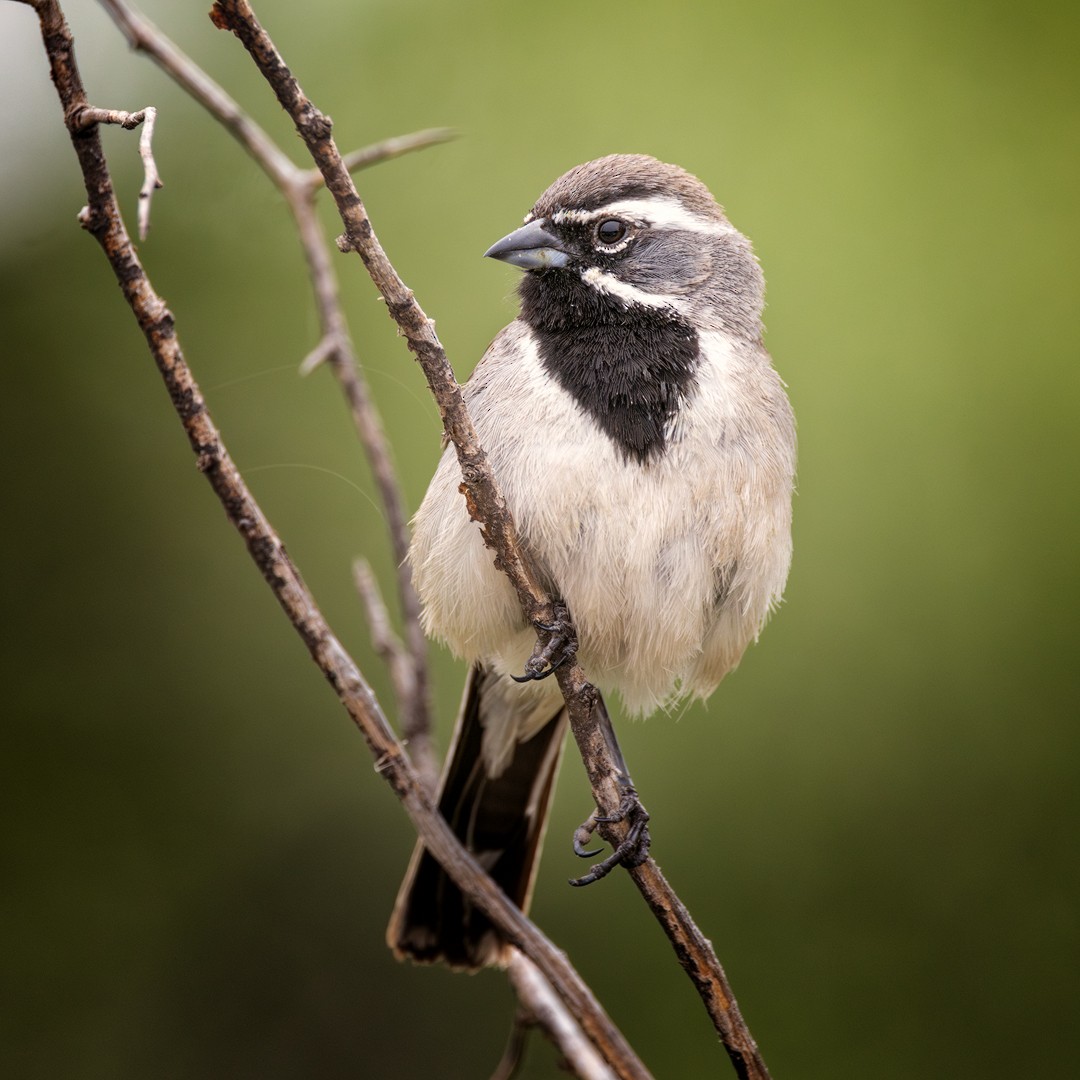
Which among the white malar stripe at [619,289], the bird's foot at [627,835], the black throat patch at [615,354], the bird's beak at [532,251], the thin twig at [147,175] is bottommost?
the bird's foot at [627,835]

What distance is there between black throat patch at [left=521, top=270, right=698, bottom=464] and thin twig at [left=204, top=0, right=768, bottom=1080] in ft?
2.06

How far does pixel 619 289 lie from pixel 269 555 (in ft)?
4.98

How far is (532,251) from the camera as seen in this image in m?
3.43

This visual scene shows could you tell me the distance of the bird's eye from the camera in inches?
139

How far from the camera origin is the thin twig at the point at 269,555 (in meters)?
2.18

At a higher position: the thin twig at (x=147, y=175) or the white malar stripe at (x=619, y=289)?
the thin twig at (x=147, y=175)

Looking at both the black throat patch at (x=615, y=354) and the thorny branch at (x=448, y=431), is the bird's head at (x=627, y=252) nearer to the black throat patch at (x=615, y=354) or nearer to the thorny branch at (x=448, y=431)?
the black throat patch at (x=615, y=354)

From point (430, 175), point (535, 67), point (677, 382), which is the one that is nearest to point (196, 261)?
point (430, 175)

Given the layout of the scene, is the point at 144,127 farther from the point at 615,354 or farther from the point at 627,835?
the point at 627,835

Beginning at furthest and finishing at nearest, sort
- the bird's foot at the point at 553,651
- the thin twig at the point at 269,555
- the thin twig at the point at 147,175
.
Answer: the bird's foot at the point at 553,651
the thin twig at the point at 269,555
the thin twig at the point at 147,175

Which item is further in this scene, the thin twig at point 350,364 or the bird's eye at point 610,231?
the bird's eye at point 610,231

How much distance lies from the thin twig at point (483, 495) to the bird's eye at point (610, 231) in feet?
3.91

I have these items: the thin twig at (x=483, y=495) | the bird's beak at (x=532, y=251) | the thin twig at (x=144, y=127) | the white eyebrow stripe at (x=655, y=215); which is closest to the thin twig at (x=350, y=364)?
the bird's beak at (x=532, y=251)

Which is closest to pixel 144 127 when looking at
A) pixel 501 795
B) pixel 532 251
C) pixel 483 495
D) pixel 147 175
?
pixel 147 175
